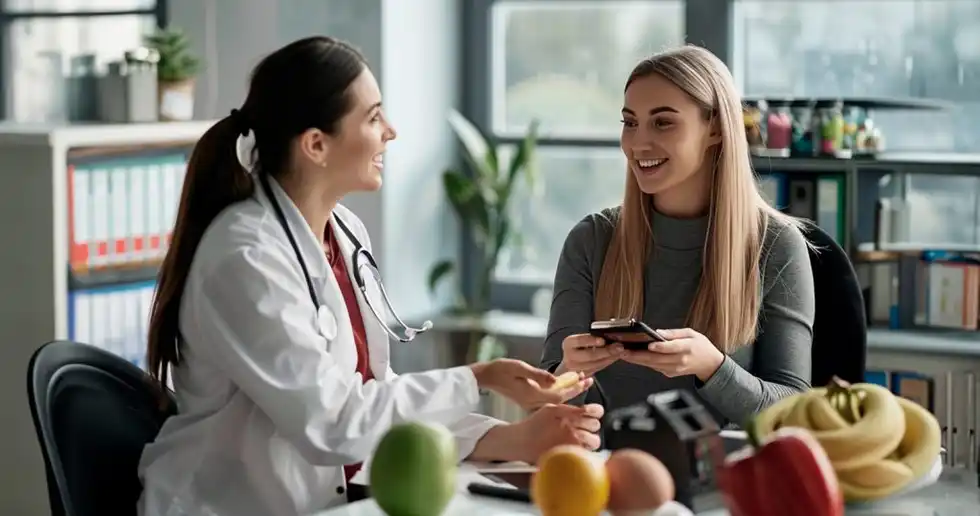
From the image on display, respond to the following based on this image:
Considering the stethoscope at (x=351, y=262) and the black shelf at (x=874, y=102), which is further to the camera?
the black shelf at (x=874, y=102)

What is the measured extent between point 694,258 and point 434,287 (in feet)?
6.25

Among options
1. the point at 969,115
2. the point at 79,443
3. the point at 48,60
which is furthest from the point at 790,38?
the point at 79,443

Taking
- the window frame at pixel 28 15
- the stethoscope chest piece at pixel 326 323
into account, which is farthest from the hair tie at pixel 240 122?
the window frame at pixel 28 15

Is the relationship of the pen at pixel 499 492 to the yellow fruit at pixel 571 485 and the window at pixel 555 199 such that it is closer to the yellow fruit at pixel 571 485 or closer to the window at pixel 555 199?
the yellow fruit at pixel 571 485

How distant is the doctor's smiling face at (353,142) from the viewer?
2350mm

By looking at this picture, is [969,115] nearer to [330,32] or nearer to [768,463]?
[330,32]

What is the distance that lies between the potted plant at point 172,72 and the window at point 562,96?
97cm

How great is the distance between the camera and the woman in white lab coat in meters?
2.13

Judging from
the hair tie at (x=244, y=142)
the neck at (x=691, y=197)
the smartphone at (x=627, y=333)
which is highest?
the hair tie at (x=244, y=142)

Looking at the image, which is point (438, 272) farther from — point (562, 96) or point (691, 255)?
point (691, 255)

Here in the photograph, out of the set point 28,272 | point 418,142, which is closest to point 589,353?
point 28,272

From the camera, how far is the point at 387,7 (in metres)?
4.28

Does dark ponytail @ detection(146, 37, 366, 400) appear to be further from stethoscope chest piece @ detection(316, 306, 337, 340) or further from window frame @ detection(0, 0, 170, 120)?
window frame @ detection(0, 0, 170, 120)

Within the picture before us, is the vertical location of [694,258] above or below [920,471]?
above
